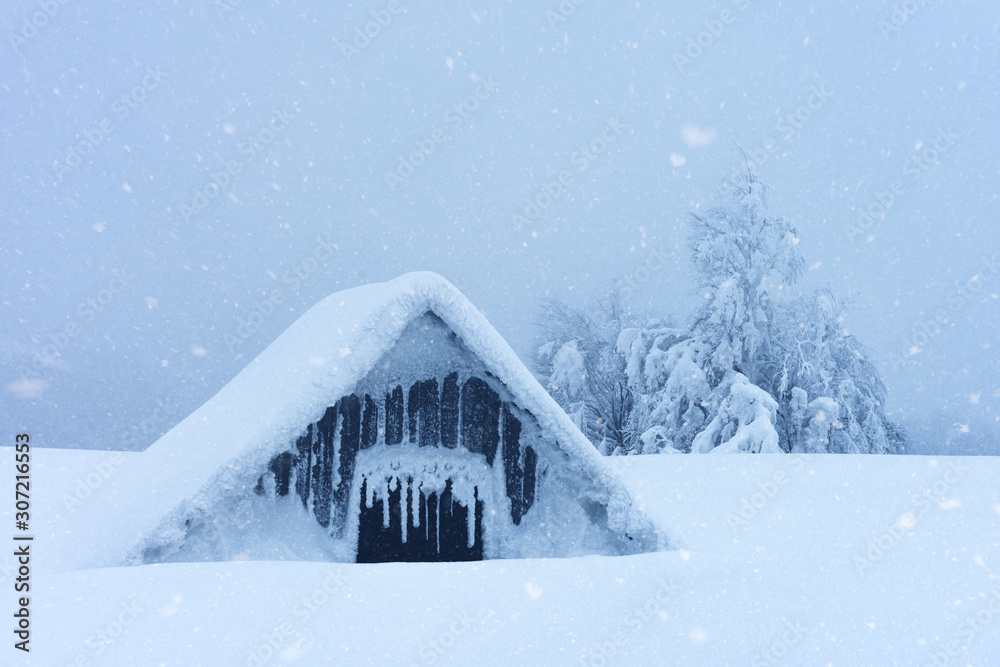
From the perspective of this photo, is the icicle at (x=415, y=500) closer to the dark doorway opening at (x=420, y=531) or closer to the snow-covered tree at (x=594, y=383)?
the dark doorway opening at (x=420, y=531)
